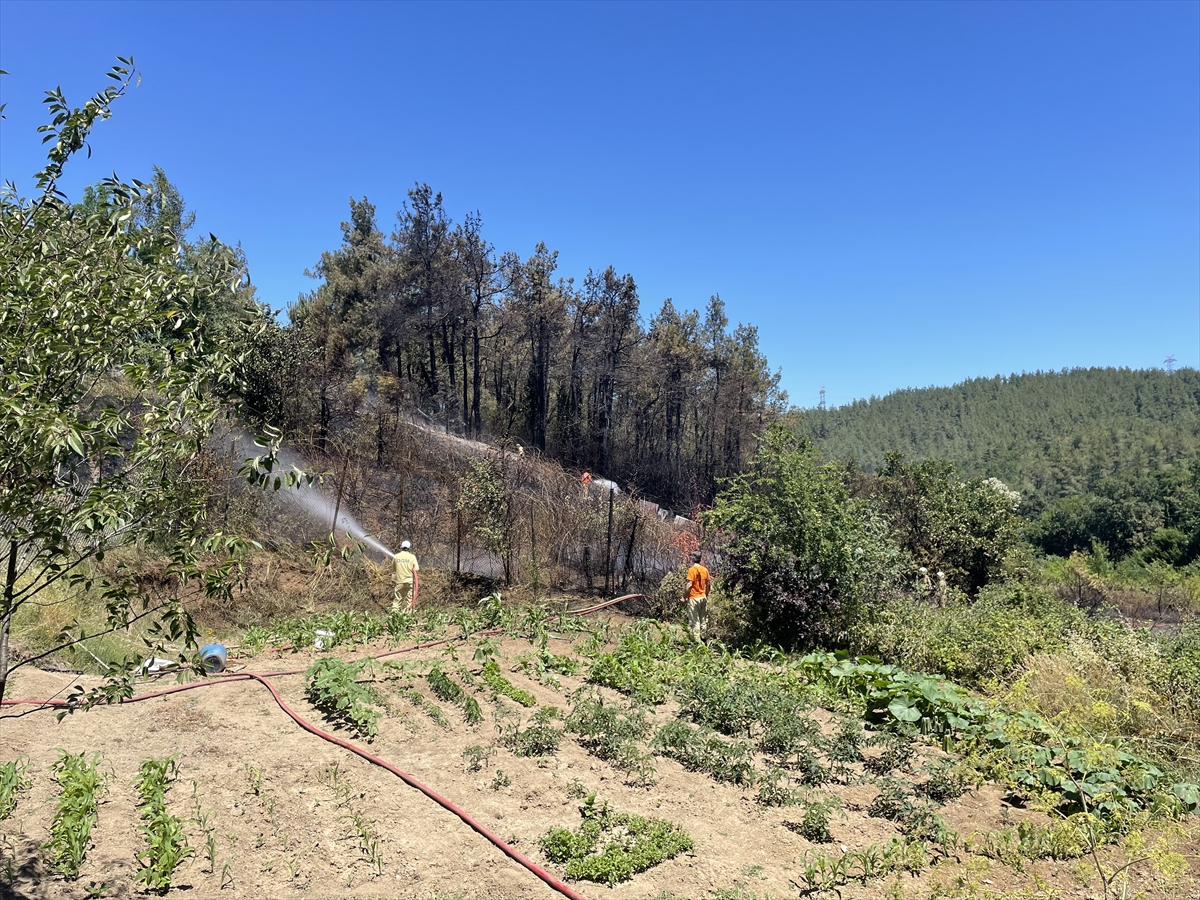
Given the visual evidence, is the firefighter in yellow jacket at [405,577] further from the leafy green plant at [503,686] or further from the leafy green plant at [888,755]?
the leafy green plant at [888,755]

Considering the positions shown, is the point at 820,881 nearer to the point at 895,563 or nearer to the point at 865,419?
the point at 895,563

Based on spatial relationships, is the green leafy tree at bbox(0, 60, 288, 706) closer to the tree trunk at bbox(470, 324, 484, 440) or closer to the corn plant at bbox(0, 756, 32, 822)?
the corn plant at bbox(0, 756, 32, 822)

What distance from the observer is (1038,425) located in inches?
5059

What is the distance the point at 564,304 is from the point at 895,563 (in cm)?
2258

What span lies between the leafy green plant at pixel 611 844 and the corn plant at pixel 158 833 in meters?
1.95

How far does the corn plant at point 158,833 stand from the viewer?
386 centimetres

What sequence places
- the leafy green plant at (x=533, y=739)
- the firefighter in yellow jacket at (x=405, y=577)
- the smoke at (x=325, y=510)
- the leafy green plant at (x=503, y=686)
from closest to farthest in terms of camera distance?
1. the leafy green plant at (x=533, y=739)
2. the leafy green plant at (x=503, y=686)
3. the firefighter in yellow jacket at (x=405, y=577)
4. the smoke at (x=325, y=510)

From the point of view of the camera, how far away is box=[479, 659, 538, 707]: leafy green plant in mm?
6641

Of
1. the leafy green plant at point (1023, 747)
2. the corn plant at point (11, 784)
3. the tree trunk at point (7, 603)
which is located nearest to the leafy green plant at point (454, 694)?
the corn plant at point (11, 784)

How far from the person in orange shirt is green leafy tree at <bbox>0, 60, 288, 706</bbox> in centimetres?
816

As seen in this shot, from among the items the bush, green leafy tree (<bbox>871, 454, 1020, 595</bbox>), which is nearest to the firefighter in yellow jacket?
the bush

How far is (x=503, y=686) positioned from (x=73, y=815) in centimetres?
335

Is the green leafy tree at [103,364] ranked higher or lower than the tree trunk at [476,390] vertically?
lower

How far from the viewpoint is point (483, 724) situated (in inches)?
243
